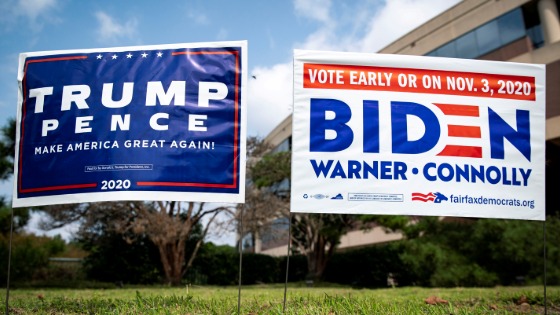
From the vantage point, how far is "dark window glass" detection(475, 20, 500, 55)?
26406 millimetres

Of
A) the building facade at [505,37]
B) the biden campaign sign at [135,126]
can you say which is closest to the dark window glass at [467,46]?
the building facade at [505,37]

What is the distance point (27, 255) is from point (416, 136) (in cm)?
2050

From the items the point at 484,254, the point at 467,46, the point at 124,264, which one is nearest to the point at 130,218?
the point at 124,264

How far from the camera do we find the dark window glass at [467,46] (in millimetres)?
27858

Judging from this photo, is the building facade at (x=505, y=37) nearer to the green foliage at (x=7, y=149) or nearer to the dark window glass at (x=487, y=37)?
the dark window glass at (x=487, y=37)

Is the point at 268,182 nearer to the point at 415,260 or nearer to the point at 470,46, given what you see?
the point at 415,260

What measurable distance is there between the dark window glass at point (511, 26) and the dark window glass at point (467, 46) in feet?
6.16

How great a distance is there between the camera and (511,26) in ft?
83.4

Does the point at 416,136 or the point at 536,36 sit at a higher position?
the point at 536,36

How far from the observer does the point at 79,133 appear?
5.24 m

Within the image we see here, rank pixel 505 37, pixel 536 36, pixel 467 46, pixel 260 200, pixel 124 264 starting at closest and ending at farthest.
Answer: pixel 260 200, pixel 124 264, pixel 536 36, pixel 505 37, pixel 467 46

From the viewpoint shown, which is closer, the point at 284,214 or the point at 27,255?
the point at 27,255

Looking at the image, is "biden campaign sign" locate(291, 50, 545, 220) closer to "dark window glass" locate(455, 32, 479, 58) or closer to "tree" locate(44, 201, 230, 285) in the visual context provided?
"tree" locate(44, 201, 230, 285)

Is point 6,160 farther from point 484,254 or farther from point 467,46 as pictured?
point 467,46
